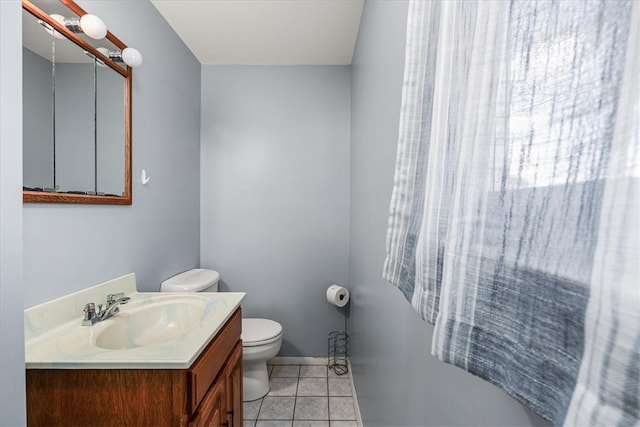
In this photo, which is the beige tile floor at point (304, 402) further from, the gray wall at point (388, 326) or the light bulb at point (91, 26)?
the light bulb at point (91, 26)

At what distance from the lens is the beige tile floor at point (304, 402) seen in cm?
190

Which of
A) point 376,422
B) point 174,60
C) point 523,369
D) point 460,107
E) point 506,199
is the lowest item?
point 376,422

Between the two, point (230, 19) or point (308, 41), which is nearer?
point (230, 19)

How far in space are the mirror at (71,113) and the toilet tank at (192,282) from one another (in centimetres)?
58

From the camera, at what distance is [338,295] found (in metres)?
2.38

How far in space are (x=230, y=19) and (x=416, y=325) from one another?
2.03 metres

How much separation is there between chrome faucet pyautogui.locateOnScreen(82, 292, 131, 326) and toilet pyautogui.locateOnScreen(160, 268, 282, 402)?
1.69ft

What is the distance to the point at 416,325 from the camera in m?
0.79

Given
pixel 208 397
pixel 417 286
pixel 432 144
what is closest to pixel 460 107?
pixel 432 144

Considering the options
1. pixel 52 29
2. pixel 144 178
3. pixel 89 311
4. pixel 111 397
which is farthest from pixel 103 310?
pixel 52 29

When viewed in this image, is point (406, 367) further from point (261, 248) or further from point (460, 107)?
point (261, 248)

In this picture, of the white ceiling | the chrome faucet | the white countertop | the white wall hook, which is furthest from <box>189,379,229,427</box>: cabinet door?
the white ceiling

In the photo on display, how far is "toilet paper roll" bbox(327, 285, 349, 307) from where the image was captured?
7.80 feet

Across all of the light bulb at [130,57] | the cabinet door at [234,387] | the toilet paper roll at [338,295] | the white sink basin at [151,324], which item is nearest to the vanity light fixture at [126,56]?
the light bulb at [130,57]
